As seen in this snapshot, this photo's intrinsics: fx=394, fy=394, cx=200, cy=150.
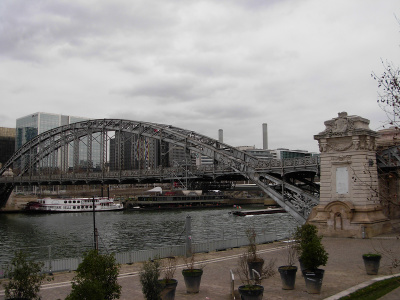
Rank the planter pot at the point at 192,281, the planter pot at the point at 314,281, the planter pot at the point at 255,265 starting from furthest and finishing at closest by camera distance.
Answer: the planter pot at the point at 255,265 → the planter pot at the point at 192,281 → the planter pot at the point at 314,281

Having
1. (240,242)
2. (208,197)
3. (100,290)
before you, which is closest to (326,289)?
(100,290)

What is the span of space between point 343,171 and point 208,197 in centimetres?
8613

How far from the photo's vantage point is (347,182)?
1062 inches

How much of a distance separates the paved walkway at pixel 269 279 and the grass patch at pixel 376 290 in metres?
0.33

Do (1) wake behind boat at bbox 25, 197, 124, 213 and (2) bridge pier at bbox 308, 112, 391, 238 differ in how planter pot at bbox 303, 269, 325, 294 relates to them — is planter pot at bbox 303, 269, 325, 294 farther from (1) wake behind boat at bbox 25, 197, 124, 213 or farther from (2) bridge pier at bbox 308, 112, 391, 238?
(1) wake behind boat at bbox 25, 197, 124, 213

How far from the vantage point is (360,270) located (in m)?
16.6

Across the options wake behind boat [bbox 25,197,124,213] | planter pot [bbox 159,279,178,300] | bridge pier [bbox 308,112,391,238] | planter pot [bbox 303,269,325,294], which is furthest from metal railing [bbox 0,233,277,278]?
wake behind boat [bbox 25,197,124,213]

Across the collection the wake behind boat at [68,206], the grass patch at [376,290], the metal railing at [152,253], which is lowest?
the wake behind boat at [68,206]

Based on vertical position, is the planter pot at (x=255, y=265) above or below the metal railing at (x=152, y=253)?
above

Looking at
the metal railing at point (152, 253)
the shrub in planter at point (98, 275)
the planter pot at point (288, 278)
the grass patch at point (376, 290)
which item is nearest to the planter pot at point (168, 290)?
the shrub in planter at point (98, 275)

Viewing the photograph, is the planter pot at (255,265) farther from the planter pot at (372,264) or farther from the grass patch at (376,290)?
the planter pot at (372,264)

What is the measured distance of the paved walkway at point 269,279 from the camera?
13.4 m

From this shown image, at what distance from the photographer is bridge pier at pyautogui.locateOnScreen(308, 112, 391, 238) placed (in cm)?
2630

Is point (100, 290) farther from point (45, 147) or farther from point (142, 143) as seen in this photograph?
point (45, 147)
